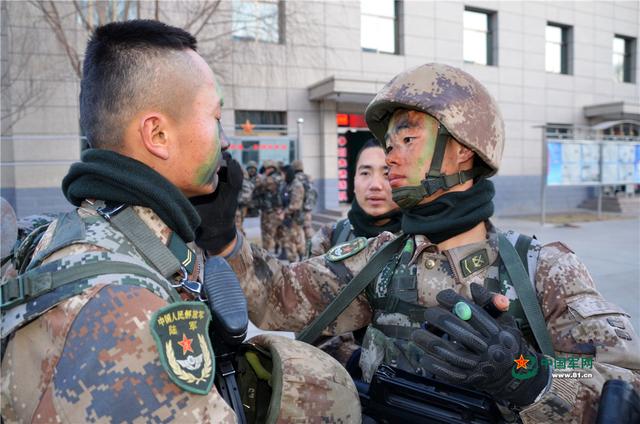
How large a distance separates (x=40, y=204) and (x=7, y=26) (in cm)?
340

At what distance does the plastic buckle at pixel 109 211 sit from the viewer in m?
1.09

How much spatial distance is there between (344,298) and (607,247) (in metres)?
8.96

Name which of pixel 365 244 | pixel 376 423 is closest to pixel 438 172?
pixel 365 244

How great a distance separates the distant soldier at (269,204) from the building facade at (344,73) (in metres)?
1.58

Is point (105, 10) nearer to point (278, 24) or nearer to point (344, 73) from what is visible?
point (278, 24)

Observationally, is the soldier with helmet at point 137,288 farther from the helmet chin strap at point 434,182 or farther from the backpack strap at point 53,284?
the helmet chin strap at point 434,182

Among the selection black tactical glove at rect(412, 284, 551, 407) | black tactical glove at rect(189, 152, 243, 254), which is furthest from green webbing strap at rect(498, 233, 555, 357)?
black tactical glove at rect(189, 152, 243, 254)

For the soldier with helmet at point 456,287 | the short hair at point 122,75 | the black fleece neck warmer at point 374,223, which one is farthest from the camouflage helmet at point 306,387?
the black fleece neck warmer at point 374,223

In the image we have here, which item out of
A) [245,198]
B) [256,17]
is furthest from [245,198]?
[256,17]

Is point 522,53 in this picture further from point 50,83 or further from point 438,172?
point 438,172

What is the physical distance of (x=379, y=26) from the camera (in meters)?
13.3

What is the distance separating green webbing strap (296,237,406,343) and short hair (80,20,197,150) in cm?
99

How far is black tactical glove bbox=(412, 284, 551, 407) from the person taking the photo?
1.32 m

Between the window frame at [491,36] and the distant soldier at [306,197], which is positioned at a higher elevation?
the window frame at [491,36]
